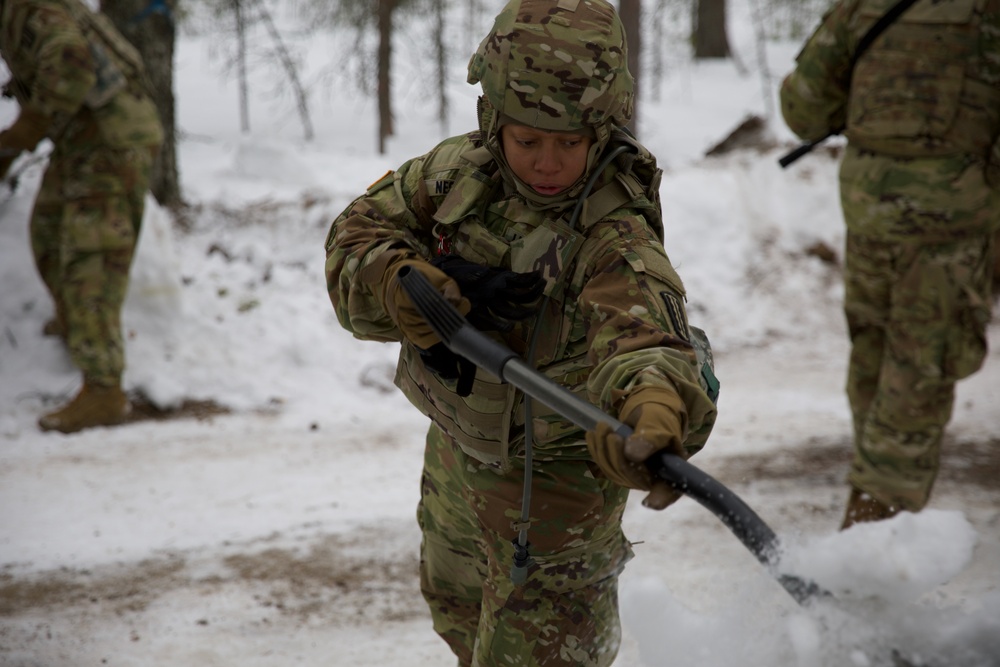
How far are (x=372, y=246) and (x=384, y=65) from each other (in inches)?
328

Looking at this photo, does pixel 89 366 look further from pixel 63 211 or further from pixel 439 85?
pixel 439 85

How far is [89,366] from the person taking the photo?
16.5 ft

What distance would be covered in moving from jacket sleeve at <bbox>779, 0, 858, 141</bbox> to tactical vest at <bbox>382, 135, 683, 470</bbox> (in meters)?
2.04

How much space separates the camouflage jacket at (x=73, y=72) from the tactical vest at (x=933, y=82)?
3870mm

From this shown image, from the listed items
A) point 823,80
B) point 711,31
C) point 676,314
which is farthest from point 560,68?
point 711,31

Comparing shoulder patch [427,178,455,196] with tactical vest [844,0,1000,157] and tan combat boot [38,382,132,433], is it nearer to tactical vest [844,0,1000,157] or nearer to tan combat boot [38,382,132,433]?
tactical vest [844,0,1000,157]

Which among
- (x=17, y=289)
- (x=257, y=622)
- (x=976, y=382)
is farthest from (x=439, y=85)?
(x=257, y=622)

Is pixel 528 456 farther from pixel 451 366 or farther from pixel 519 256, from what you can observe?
pixel 519 256

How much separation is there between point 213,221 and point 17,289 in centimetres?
197

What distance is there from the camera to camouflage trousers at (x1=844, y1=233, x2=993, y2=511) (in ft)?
11.9

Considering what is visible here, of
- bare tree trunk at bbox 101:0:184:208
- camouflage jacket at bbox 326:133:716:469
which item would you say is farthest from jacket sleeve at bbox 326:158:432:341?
bare tree trunk at bbox 101:0:184:208

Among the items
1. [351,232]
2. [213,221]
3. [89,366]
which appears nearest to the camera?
[351,232]

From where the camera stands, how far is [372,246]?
2.17 metres

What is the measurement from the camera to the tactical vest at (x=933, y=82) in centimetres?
350
